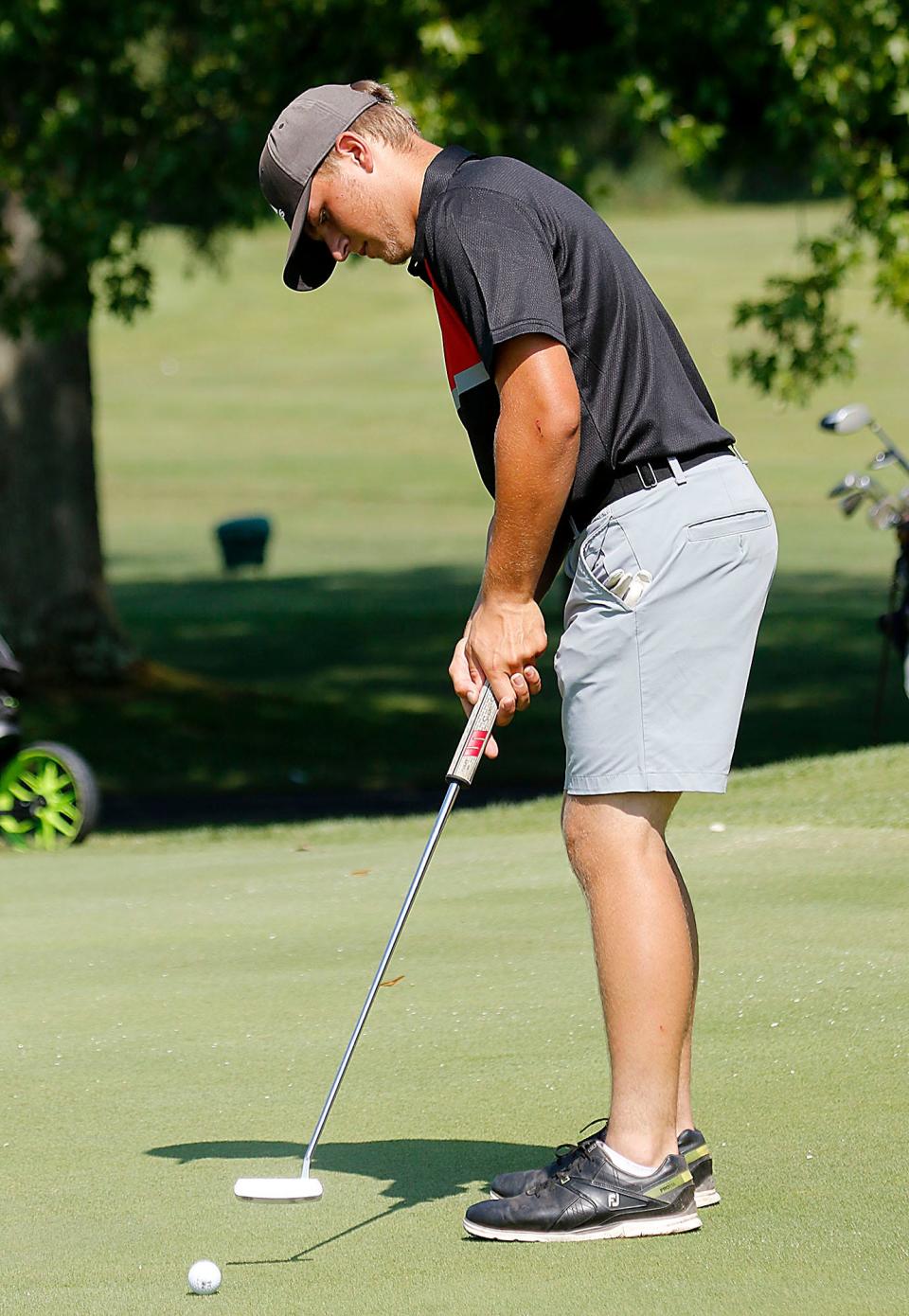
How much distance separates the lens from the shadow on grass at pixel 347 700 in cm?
1470

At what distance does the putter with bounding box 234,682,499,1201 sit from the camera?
345cm

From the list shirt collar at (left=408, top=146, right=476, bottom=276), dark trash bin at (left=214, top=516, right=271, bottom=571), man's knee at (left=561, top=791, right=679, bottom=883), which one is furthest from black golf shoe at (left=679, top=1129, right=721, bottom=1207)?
dark trash bin at (left=214, top=516, right=271, bottom=571)

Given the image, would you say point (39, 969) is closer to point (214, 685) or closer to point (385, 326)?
point (214, 685)

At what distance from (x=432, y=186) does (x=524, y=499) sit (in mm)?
573

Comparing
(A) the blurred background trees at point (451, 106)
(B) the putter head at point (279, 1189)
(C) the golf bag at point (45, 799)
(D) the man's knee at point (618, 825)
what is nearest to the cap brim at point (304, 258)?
(D) the man's knee at point (618, 825)

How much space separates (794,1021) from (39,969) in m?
2.21

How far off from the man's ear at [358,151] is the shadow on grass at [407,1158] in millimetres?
1846

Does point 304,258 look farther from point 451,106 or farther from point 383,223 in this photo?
point 451,106

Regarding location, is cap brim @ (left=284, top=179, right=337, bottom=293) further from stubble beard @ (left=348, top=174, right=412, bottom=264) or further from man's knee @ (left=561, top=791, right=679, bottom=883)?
man's knee @ (left=561, top=791, right=679, bottom=883)

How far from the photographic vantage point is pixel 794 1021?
15.5ft

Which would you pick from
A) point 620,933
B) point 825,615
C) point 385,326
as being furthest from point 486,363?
point 385,326

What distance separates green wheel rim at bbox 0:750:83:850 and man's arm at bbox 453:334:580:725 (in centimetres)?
663

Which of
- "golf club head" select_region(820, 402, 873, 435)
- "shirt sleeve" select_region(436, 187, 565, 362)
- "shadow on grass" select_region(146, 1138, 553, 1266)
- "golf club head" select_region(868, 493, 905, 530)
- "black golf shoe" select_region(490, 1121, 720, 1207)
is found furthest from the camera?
"golf club head" select_region(868, 493, 905, 530)

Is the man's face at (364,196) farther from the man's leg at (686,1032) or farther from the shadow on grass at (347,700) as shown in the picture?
the shadow on grass at (347,700)
